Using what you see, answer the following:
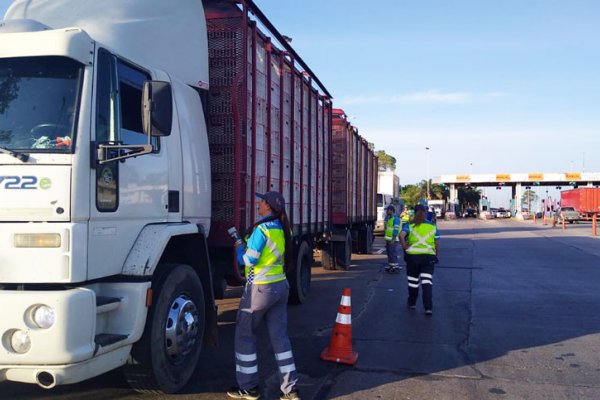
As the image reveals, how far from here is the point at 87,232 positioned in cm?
371

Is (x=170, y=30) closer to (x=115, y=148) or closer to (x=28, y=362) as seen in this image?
(x=115, y=148)

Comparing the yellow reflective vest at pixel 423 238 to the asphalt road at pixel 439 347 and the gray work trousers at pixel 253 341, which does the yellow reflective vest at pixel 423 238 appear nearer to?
the asphalt road at pixel 439 347

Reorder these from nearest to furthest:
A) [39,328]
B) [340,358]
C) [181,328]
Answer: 1. [39,328]
2. [181,328]
3. [340,358]

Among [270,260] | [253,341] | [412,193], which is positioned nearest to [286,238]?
[270,260]

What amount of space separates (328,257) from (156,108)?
415 inches

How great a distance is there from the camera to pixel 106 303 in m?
3.89

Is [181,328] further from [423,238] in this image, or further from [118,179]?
[423,238]

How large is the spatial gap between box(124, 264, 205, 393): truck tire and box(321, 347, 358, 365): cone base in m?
1.56

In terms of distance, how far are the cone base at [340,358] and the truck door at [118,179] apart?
8.08 ft

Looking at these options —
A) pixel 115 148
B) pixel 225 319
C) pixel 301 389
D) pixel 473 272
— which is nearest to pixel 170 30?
pixel 115 148

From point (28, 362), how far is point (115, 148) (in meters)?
1.50

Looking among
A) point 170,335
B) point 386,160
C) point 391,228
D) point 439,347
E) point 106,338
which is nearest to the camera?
point 106,338

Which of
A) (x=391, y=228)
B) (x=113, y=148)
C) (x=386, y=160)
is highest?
(x=386, y=160)

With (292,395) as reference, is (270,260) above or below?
above
